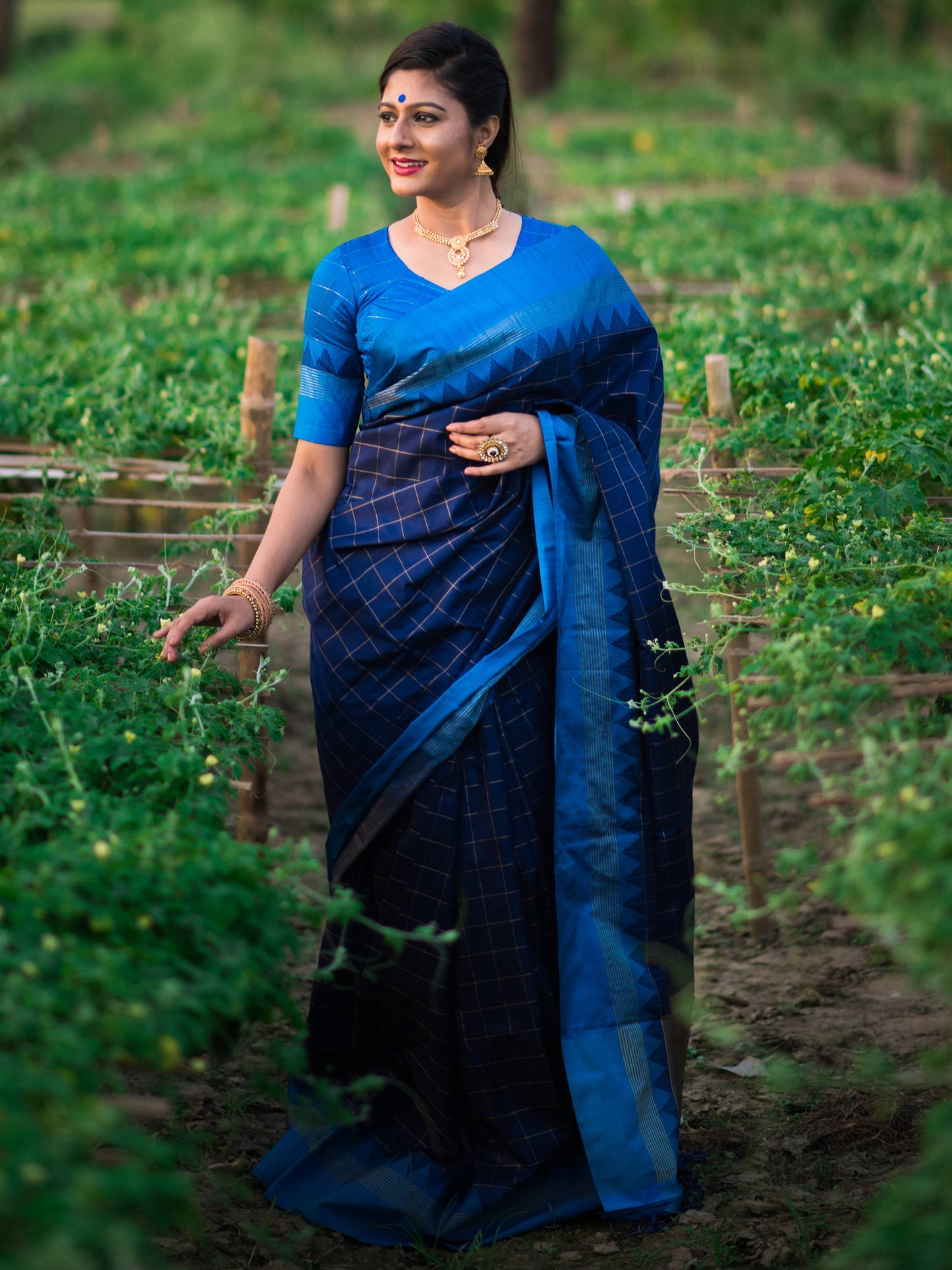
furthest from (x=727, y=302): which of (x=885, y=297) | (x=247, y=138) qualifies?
(x=247, y=138)

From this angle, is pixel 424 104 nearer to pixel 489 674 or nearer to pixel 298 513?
pixel 298 513

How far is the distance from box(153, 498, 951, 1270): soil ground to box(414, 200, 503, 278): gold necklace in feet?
2.91

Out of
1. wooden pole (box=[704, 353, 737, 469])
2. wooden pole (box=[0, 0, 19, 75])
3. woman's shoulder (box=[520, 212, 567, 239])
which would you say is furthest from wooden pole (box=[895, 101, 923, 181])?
wooden pole (box=[0, 0, 19, 75])

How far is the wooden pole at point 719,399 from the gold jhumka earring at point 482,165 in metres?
1.00

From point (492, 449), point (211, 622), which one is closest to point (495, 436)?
point (492, 449)

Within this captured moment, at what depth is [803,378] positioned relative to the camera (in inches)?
138

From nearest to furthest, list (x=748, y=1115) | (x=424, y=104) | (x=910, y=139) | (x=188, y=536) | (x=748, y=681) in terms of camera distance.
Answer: (x=748, y=681)
(x=424, y=104)
(x=748, y=1115)
(x=188, y=536)
(x=910, y=139)

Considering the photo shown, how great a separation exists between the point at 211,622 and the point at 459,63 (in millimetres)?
1156

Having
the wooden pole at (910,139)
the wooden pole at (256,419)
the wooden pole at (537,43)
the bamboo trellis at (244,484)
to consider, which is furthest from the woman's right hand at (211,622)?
the wooden pole at (537,43)

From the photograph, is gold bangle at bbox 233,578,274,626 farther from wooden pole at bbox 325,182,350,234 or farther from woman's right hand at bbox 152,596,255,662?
wooden pole at bbox 325,182,350,234

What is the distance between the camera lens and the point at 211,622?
8.42 ft

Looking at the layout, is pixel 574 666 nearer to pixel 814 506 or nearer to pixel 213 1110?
pixel 814 506

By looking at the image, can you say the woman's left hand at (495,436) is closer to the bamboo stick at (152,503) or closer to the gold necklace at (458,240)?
the gold necklace at (458,240)

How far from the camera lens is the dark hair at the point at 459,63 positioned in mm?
2537
